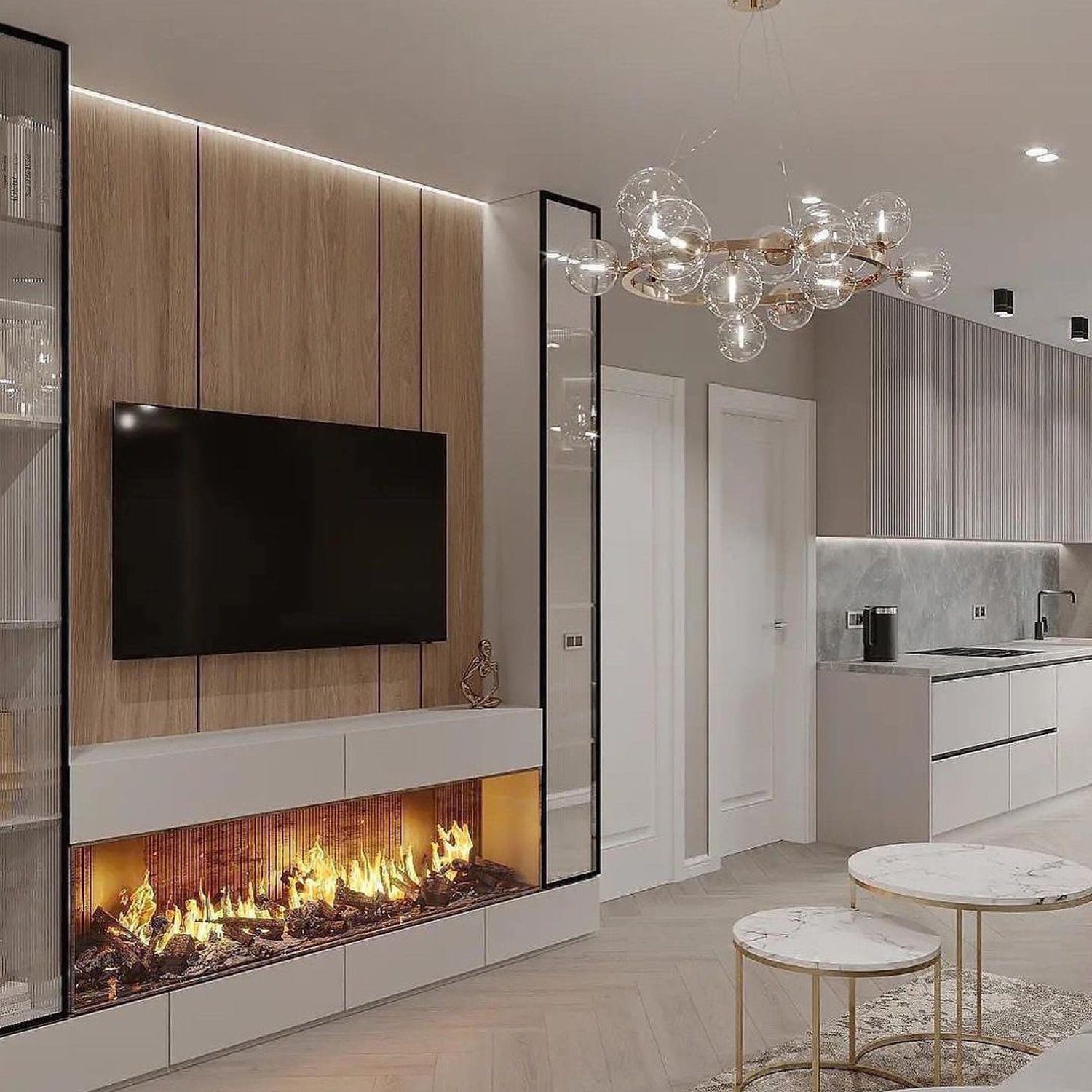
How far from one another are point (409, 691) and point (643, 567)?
1.40 m

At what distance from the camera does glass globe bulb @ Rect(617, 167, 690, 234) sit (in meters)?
2.43

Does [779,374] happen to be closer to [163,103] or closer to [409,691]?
[409,691]

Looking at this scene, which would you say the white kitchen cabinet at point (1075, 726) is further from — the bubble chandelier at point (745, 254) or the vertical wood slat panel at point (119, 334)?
the vertical wood slat panel at point (119, 334)

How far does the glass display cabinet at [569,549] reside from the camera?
453cm

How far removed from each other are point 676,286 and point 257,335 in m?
1.91

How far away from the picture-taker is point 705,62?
3273mm

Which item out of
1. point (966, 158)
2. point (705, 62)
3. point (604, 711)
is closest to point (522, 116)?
point (705, 62)

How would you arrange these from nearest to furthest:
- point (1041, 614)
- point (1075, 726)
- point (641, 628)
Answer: point (641, 628) → point (1075, 726) → point (1041, 614)

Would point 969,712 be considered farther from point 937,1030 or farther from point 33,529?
point 33,529

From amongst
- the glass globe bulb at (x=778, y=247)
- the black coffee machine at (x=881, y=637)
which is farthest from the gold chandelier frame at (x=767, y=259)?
the black coffee machine at (x=881, y=637)

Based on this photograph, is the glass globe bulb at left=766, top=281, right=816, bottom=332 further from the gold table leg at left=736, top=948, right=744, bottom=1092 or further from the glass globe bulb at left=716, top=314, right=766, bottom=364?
the gold table leg at left=736, top=948, right=744, bottom=1092

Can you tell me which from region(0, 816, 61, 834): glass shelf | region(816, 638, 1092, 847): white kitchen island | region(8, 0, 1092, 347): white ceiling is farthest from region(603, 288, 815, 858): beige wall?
region(0, 816, 61, 834): glass shelf

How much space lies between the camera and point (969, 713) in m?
6.08

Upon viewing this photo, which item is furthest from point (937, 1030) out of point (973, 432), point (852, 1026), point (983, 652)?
point (973, 432)
